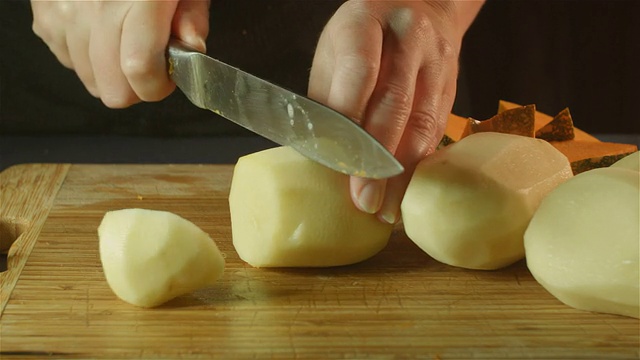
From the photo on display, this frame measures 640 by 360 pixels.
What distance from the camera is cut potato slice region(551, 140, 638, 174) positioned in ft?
6.09

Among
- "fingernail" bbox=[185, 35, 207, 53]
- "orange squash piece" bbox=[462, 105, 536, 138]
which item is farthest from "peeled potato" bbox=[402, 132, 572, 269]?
"fingernail" bbox=[185, 35, 207, 53]

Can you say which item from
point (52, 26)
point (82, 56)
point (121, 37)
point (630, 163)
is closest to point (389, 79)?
point (630, 163)

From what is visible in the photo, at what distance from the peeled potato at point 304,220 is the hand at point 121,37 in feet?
1.43

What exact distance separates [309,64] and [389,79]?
111 centimetres

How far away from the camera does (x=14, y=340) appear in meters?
1.35

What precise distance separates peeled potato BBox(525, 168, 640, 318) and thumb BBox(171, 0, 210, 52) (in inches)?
35.4

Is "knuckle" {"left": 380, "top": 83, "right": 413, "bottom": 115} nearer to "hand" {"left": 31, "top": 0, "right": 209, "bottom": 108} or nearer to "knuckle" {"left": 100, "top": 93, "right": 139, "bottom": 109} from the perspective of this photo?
"hand" {"left": 31, "top": 0, "right": 209, "bottom": 108}

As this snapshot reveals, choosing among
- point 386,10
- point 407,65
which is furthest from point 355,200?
point 386,10

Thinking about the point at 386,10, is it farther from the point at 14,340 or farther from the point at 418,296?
the point at 14,340

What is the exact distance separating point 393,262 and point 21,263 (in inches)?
28.7

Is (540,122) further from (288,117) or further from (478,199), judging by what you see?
(288,117)

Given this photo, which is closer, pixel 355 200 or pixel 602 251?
pixel 602 251

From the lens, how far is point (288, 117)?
1.53 m

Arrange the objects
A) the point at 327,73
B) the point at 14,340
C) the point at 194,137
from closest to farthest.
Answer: the point at 14,340 → the point at 327,73 → the point at 194,137
